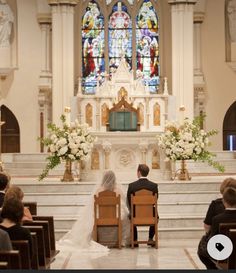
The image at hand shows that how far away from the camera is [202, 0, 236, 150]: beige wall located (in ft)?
88.0

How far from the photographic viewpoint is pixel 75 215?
50.8 feet

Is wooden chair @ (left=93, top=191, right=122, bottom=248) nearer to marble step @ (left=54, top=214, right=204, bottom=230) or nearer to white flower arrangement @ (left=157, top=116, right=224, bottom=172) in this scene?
marble step @ (left=54, top=214, right=204, bottom=230)

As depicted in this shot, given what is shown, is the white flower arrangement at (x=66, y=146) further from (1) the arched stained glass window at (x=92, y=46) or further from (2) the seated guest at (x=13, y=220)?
(1) the arched stained glass window at (x=92, y=46)

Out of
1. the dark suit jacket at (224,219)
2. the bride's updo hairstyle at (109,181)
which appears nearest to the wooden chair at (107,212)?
the bride's updo hairstyle at (109,181)

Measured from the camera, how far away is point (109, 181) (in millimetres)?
13211

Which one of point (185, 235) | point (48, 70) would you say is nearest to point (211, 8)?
point (48, 70)

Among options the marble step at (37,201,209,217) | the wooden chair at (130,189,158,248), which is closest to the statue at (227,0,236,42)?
the marble step at (37,201,209,217)

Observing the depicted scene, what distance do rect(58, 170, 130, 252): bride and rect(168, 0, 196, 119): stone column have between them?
→ 11.4 metres

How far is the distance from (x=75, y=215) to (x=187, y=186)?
2311 mm

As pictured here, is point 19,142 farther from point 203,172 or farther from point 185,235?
point 185,235

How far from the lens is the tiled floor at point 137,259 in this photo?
11.3 m

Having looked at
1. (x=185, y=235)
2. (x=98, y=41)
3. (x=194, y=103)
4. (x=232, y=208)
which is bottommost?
(x=185, y=235)

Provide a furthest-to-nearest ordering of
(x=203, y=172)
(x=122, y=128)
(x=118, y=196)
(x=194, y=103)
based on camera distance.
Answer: (x=194, y=103)
(x=203, y=172)
(x=122, y=128)
(x=118, y=196)

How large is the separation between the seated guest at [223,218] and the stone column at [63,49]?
16.2m
